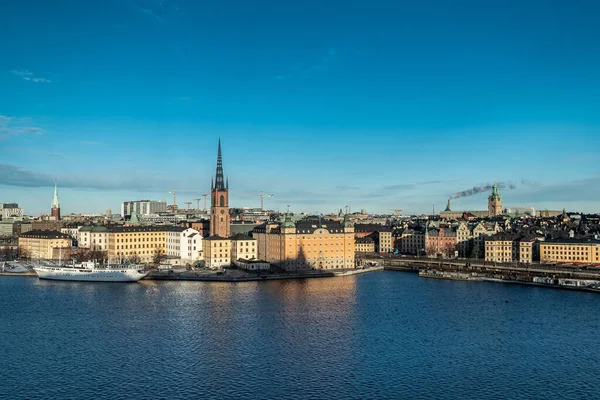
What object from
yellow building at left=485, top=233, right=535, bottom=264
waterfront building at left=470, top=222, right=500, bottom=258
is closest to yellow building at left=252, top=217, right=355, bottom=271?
yellow building at left=485, top=233, right=535, bottom=264

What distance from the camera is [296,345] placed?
88.0 feet

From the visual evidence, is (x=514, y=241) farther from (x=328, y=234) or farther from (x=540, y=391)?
(x=540, y=391)

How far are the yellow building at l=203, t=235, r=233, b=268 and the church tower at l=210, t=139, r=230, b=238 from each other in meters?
4.83

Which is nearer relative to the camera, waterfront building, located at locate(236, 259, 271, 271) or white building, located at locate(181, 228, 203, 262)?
waterfront building, located at locate(236, 259, 271, 271)

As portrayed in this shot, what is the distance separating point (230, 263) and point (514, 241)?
2785cm

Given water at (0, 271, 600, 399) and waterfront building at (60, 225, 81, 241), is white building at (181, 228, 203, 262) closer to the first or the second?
waterfront building at (60, 225, 81, 241)

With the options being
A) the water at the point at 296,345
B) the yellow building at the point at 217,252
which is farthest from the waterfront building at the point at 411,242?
the water at the point at 296,345

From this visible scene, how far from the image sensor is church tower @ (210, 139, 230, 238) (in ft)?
210

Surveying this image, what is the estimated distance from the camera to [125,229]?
66312mm

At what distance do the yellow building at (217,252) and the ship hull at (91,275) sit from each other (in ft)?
25.8

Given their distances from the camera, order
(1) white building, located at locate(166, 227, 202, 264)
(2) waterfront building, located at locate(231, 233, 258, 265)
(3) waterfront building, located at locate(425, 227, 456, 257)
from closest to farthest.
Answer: (2) waterfront building, located at locate(231, 233, 258, 265)
(1) white building, located at locate(166, 227, 202, 264)
(3) waterfront building, located at locate(425, 227, 456, 257)

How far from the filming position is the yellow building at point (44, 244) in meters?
66.6

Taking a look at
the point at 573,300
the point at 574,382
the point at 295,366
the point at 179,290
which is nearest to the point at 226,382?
the point at 295,366

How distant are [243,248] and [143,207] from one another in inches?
4765
